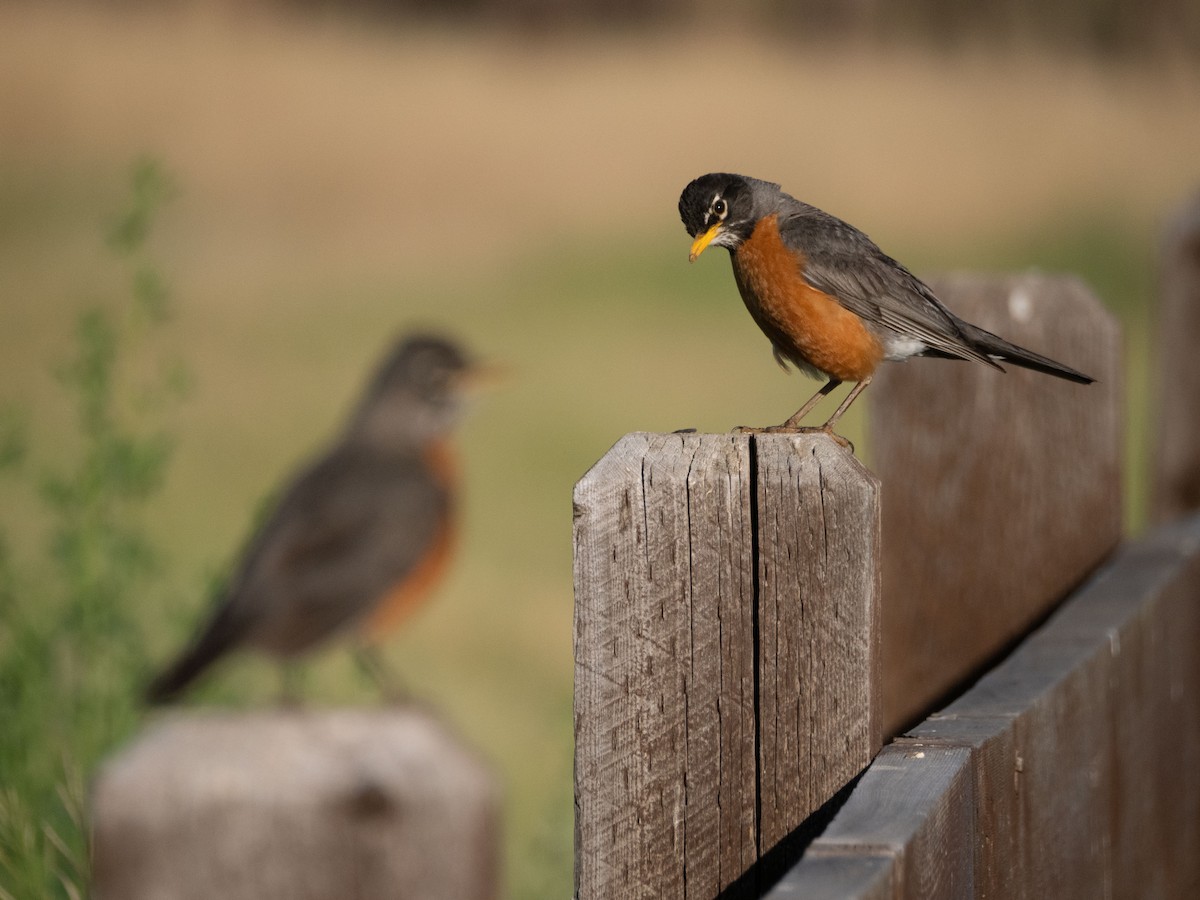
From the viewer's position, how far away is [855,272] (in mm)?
3344

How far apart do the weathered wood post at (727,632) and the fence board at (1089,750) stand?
10cm

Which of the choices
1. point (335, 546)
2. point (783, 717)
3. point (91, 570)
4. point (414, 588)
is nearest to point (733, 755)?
point (783, 717)

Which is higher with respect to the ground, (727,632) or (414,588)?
(727,632)

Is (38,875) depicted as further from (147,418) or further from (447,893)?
(447,893)

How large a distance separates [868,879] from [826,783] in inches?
15.1

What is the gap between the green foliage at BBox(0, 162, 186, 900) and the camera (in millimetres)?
3473

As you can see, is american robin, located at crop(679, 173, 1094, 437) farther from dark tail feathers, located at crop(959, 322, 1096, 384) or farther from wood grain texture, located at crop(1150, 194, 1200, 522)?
wood grain texture, located at crop(1150, 194, 1200, 522)

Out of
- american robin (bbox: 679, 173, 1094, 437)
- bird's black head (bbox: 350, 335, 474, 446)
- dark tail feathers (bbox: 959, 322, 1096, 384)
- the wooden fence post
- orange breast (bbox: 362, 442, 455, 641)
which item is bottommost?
orange breast (bbox: 362, 442, 455, 641)

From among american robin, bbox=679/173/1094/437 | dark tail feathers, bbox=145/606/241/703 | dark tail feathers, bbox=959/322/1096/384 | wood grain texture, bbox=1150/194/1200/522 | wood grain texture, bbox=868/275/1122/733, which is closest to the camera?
dark tail feathers, bbox=959/322/1096/384

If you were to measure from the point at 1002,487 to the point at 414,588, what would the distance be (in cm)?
210

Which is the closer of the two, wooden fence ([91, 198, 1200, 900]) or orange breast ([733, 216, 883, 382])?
wooden fence ([91, 198, 1200, 900])

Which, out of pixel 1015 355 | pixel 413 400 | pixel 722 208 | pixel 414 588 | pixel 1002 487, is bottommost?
pixel 414 588

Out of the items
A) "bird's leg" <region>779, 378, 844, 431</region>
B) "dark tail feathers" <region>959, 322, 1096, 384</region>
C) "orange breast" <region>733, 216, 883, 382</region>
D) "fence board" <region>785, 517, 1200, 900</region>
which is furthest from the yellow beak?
"fence board" <region>785, 517, 1200, 900</region>

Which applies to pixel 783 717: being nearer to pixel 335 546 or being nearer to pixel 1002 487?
pixel 1002 487
